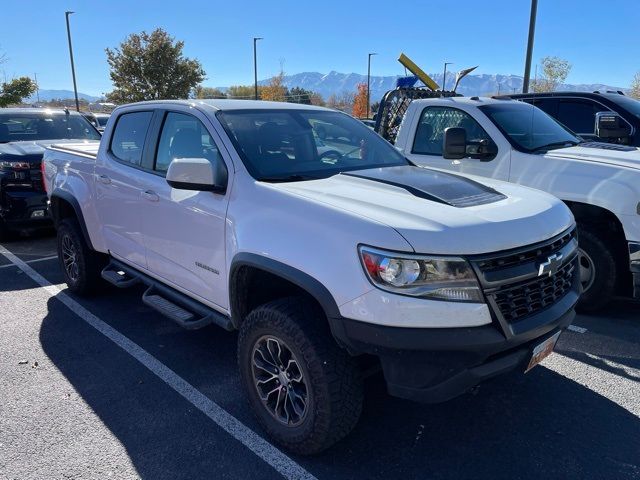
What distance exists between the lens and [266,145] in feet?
10.8

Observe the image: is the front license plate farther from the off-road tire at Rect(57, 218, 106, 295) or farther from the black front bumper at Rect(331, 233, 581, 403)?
the off-road tire at Rect(57, 218, 106, 295)

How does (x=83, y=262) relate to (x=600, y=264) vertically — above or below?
below

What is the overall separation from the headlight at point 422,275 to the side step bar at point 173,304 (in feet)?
4.22

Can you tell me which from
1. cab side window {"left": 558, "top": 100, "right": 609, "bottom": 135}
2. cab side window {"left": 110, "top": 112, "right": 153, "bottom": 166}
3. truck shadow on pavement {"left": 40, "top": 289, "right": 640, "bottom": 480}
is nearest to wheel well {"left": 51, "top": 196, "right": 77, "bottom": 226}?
cab side window {"left": 110, "top": 112, "right": 153, "bottom": 166}

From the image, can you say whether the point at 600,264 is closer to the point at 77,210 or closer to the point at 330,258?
the point at 330,258

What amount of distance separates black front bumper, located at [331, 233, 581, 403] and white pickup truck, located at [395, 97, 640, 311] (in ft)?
8.05

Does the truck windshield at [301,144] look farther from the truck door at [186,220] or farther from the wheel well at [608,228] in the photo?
the wheel well at [608,228]

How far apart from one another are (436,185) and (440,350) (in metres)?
1.12

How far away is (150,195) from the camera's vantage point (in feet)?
12.1

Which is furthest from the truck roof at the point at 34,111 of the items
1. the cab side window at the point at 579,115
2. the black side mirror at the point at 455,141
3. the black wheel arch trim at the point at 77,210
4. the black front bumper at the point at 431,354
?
the black front bumper at the point at 431,354

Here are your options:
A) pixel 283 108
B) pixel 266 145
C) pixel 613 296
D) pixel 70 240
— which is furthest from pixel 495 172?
pixel 70 240

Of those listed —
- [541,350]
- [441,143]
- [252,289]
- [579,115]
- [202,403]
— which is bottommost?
[202,403]

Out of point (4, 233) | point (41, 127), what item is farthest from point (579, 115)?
point (4, 233)

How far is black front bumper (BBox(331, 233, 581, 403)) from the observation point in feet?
7.26
